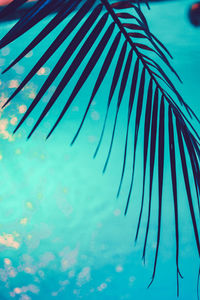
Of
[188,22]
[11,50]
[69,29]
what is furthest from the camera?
[11,50]

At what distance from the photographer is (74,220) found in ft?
6.01

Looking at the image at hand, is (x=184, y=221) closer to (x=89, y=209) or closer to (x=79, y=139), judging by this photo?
(x=89, y=209)

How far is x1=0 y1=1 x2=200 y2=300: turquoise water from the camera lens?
1784mm

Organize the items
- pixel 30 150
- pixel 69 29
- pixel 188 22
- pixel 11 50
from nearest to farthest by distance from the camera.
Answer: pixel 69 29 < pixel 188 22 < pixel 11 50 < pixel 30 150

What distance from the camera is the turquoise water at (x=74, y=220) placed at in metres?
1.78

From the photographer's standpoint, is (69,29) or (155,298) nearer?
(69,29)

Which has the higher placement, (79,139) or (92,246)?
(79,139)

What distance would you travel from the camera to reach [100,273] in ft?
5.98

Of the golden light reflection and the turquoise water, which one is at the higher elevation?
the turquoise water

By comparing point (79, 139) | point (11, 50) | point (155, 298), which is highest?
point (11, 50)

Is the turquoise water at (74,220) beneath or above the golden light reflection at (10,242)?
above

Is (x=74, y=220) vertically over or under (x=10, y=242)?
over

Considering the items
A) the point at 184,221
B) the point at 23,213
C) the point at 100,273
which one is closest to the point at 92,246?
the point at 100,273

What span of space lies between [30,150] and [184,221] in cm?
115
